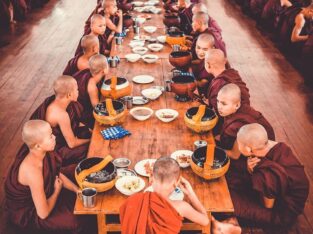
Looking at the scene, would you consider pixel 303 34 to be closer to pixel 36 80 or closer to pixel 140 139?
pixel 36 80

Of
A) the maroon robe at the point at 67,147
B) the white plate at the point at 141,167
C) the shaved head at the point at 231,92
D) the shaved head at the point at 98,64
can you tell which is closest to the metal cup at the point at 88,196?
the white plate at the point at 141,167

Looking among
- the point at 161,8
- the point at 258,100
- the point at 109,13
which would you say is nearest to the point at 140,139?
the point at 258,100

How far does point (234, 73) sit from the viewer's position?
207 inches

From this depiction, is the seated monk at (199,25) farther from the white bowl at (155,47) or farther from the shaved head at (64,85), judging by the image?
the shaved head at (64,85)

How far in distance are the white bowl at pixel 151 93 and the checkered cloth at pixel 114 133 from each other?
2.53 ft

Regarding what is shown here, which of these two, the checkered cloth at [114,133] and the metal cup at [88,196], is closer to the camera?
the metal cup at [88,196]

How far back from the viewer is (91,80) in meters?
5.20

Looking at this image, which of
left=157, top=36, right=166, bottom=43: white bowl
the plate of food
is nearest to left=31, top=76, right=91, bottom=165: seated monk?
the plate of food

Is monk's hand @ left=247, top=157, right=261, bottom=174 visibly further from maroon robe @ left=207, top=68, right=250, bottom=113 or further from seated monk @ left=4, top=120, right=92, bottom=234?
seated monk @ left=4, top=120, right=92, bottom=234

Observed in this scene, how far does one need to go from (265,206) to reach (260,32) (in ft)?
24.0

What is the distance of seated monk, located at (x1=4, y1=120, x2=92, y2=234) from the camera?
365cm

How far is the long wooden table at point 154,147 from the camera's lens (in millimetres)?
A: 3375

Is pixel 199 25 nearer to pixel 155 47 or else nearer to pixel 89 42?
pixel 155 47

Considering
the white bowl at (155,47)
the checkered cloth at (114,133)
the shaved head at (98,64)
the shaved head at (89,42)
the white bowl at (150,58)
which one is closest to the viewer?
the checkered cloth at (114,133)
